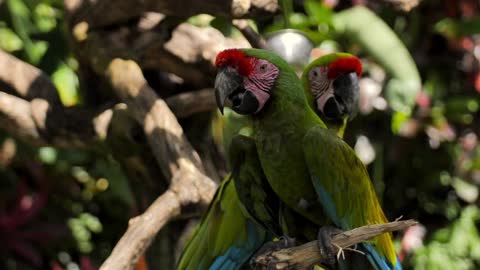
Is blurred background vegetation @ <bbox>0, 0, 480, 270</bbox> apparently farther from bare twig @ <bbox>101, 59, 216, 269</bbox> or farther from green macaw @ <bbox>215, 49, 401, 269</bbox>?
green macaw @ <bbox>215, 49, 401, 269</bbox>

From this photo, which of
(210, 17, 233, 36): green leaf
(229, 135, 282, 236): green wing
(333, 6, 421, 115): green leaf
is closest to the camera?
(229, 135, 282, 236): green wing

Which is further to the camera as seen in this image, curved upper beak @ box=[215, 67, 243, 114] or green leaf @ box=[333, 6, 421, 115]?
green leaf @ box=[333, 6, 421, 115]

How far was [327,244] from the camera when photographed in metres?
1.34

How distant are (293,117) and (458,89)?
1.46m

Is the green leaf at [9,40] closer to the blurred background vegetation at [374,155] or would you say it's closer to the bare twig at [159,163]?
the blurred background vegetation at [374,155]

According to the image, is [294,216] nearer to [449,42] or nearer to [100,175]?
[100,175]

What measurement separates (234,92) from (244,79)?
0.10 feet

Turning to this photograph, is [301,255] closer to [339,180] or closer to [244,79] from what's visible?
[339,180]

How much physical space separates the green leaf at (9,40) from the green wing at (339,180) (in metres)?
1.32

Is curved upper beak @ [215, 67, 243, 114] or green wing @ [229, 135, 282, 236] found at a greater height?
curved upper beak @ [215, 67, 243, 114]

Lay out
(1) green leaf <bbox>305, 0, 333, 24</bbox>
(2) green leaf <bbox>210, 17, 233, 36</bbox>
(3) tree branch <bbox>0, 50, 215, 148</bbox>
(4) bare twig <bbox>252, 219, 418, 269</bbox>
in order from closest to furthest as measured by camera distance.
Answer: (4) bare twig <bbox>252, 219, 418, 269</bbox> < (2) green leaf <bbox>210, 17, 233, 36</bbox> < (3) tree branch <bbox>0, 50, 215, 148</bbox> < (1) green leaf <bbox>305, 0, 333, 24</bbox>

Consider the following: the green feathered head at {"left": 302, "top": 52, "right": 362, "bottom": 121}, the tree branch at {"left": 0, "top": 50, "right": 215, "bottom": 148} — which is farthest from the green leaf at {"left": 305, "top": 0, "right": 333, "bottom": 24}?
the green feathered head at {"left": 302, "top": 52, "right": 362, "bottom": 121}

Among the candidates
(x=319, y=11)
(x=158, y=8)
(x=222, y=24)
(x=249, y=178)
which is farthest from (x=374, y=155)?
(x=249, y=178)

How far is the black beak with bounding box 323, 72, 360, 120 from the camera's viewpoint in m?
1.60
